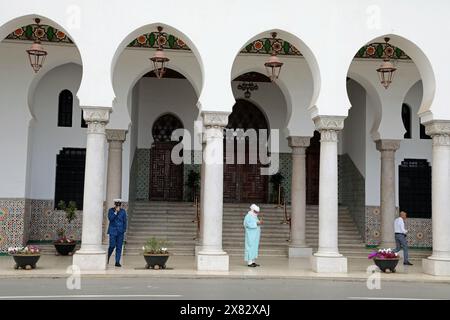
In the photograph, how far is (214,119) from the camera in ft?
40.5

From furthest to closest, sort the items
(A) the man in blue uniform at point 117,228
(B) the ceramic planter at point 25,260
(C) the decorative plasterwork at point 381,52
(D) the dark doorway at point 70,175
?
(D) the dark doorway at point 70,175 < (C) the decorative plasterwork at point 381,52 < (A) the man in blue uniform at point 117,228 < (B) the ceramic planter at point 25,260

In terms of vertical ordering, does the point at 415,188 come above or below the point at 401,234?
above

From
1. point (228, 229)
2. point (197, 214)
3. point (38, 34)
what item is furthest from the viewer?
point (228, 229)

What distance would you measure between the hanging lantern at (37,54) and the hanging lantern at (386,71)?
7318 mm

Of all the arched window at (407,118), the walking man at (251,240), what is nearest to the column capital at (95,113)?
the walking man at (251,240)

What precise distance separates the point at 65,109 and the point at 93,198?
5.55 metres

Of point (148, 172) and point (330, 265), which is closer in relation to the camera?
point (330, 265)

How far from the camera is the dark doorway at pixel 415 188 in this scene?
A: 17.3m

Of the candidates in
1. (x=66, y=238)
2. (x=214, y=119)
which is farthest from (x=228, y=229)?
(x=214, y=119)

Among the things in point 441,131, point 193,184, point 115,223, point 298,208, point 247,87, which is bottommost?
point 115,223

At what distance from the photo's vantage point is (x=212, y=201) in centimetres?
1223

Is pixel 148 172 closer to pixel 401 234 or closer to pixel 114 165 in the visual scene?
pixel 114 165

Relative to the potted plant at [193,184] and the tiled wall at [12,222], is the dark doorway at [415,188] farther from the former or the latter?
the tiled wall at [12,222]
